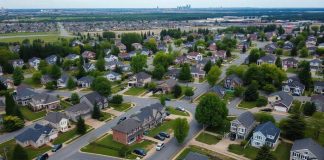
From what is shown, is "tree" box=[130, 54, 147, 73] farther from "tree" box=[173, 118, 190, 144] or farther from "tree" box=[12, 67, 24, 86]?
"tree" box=[173, 118, 190, 144]

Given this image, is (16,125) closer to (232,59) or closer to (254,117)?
(254,117)

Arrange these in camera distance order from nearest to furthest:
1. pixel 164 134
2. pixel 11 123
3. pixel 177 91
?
pixel 164 134 → pixel 11 123 → pixel 177 91

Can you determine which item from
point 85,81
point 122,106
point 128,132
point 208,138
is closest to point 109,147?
point 128,132

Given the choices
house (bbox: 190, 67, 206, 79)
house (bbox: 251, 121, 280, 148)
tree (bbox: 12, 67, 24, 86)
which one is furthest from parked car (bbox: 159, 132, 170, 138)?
tree (bbox: 12, 67, 24, 86)

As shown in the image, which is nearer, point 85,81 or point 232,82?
point 232,82

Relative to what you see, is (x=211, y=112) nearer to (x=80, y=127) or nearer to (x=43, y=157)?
(x=80, y=127)

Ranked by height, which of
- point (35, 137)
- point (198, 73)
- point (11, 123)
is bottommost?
point (35, 137)

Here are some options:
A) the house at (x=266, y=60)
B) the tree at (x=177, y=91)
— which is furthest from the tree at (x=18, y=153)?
the house at (x=266, y=60)
